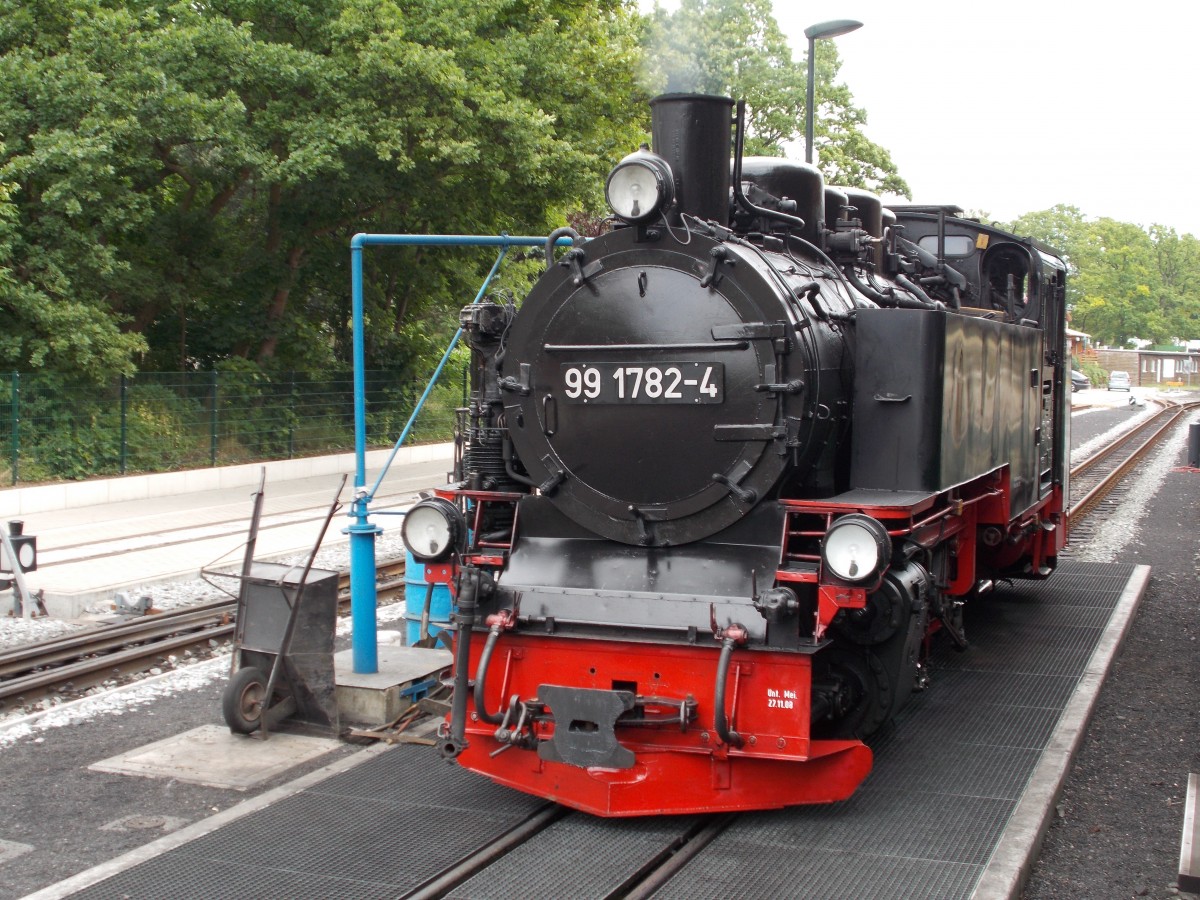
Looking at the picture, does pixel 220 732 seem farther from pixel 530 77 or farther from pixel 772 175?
pixel 530 77

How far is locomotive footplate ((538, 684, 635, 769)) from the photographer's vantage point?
4965 mm

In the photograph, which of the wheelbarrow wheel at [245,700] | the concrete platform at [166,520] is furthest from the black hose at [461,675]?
the concrete platform at [166,520]

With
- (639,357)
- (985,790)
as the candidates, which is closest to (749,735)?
(985,790)

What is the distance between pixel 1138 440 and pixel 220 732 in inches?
1090

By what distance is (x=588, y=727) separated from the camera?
5.12m

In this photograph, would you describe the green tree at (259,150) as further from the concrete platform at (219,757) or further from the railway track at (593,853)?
the railway track at (593,853)

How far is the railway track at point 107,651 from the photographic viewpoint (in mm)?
7664

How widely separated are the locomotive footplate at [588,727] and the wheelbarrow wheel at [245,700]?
6.60 ft

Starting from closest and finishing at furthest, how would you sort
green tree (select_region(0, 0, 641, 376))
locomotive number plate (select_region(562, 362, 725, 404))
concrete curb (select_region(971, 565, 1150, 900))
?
concrete curb (select_region(971, 565, 1150, 900)) < locomotive number plate (select_region(562, 362, 725, 404)) < green tree (select_region(0, 0, 641, 376))

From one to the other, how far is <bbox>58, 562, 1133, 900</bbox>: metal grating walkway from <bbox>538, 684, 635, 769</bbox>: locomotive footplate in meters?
0.34

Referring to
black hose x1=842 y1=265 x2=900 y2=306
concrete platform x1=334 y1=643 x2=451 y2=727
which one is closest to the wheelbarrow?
concrete platform x1=334 y1=643 x2=451 y2=727

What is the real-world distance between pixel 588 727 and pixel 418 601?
3086mm

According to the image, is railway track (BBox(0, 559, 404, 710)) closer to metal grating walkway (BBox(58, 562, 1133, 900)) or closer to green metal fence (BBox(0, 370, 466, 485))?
metal grating walkway (BBox(58, 562, 1133, 900))

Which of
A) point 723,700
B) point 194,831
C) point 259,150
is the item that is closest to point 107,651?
point 194,831
